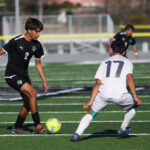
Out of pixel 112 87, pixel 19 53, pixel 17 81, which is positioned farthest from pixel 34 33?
pixel 112 87

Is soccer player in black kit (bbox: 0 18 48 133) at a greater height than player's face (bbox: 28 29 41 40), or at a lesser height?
lesser

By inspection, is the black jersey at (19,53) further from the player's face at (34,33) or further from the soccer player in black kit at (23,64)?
the player's face at (34,33)

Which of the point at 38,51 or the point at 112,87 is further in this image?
the point at 38,51

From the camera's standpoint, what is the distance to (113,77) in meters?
7.16

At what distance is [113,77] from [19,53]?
5.49 feet

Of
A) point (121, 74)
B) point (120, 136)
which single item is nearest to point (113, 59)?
point (121, 74)

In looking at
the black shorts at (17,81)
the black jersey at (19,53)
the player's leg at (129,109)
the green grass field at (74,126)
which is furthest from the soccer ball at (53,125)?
the player's leg at (129,109)

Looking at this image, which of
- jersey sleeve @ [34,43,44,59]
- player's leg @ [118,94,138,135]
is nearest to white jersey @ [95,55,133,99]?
player's leg @ [118,94,138,135]

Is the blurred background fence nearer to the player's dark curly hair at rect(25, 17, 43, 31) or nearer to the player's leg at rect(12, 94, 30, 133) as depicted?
the player's leg at rect(12, 94, 30, 133)

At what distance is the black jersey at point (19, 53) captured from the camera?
7930mm

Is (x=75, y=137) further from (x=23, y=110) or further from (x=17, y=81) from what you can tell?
(x=17, y=81)

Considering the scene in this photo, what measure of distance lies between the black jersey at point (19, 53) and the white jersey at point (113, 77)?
1370mm

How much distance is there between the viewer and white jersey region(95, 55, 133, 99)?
7125 millimetres

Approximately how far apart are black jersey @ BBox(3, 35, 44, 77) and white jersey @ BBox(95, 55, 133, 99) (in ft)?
4.49
